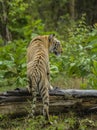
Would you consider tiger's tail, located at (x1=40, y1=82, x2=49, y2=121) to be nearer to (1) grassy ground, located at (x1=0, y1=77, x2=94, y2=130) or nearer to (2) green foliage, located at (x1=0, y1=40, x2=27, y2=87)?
(1) grassy ground, located at (x1=0, y1=77, x2=94, y2=130)

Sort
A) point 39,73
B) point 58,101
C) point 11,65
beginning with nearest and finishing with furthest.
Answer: point 39,73, point 58,101, point 11,65

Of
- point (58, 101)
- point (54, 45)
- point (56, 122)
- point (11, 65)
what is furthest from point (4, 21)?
point (56, 122)

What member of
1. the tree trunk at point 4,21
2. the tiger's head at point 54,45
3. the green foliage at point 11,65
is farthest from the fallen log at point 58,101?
the tree trunk at point 4,21

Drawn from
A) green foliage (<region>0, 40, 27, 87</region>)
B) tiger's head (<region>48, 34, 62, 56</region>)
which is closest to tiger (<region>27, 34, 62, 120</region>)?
tiger's head (<region>48, 34, 62, 56</region>)

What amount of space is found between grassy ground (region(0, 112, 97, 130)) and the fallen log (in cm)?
16

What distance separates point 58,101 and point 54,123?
1.97 ft

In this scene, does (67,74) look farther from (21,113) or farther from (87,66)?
(21,113)

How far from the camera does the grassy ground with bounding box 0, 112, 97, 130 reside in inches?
311

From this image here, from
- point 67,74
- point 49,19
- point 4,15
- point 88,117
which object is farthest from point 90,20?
point 88,117

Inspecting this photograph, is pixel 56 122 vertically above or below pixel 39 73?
below

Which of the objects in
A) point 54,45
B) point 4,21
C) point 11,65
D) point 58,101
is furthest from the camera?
point 4,21

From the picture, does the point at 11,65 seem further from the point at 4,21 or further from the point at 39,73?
the point at 4,21

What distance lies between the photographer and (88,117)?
8633 millimetres

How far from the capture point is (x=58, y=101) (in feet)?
28.1
